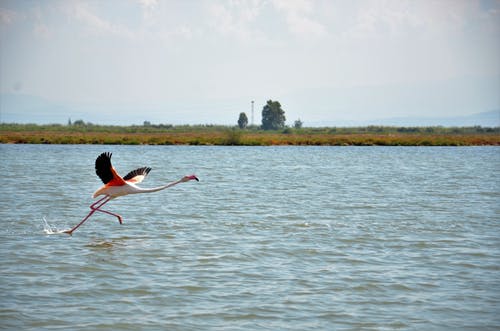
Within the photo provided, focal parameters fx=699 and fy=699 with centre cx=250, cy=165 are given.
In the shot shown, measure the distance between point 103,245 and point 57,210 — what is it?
240 inches

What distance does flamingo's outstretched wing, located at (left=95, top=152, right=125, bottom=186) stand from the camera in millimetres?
13633

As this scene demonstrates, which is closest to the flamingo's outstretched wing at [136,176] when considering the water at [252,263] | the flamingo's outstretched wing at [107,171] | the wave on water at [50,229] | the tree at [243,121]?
the flamingo's outstretched wing at [107,171]

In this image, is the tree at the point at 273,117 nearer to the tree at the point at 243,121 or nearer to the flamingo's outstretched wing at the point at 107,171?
the tree at the point at 243,121

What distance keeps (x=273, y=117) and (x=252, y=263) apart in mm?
122157

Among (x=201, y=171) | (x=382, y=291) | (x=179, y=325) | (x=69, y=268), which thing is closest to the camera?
(x=179, y=325)

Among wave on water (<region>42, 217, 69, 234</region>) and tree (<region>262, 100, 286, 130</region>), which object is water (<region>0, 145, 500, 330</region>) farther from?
tree (<region>262, 100, 286, 130</region>)

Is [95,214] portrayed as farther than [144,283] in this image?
Yes

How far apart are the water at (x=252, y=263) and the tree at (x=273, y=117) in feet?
361

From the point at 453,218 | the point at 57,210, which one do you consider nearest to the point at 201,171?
the point at 57,210

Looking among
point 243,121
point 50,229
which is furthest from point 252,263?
point 243,121

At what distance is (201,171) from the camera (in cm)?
3600

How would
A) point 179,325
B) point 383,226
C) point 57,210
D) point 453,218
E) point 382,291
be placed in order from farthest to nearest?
1. point 57,210
2. point 453,218
3. point 383,226
4. point 382,291
5. point 179,325

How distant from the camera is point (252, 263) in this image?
37.8 ft

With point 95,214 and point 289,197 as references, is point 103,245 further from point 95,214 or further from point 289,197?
point 289,197
